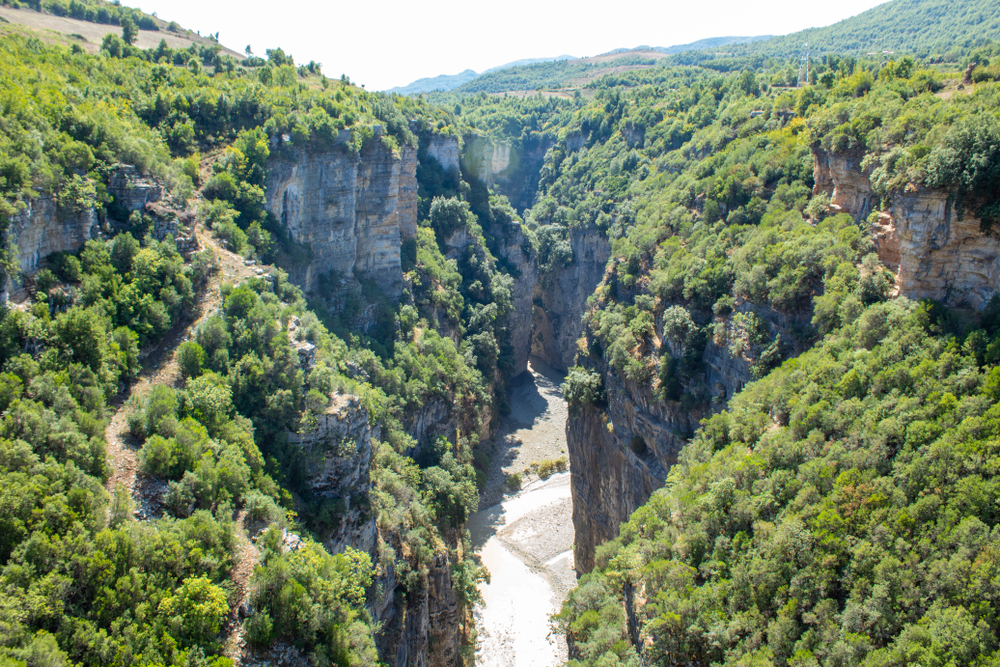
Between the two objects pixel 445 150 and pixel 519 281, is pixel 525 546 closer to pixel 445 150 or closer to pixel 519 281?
pixel 519 281

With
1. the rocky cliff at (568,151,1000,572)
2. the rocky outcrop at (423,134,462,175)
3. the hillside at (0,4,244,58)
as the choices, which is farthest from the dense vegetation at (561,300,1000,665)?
the hillside at (0,4,244,58)

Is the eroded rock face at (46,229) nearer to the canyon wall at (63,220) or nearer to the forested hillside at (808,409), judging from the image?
the canyon wall at (63,220)

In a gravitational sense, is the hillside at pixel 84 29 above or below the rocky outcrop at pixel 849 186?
above

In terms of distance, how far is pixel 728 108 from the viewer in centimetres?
5128

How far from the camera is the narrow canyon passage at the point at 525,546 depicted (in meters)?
36.1

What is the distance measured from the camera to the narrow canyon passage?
36.1m

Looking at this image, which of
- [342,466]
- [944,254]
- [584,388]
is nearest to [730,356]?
[944,254]

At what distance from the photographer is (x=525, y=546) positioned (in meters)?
44.1

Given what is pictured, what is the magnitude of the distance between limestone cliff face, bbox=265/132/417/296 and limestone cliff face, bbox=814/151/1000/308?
31.9m

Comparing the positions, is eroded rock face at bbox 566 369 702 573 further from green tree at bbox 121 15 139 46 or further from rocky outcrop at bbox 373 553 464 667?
green tree at bbox 121 15 139 46

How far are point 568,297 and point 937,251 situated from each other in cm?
5393

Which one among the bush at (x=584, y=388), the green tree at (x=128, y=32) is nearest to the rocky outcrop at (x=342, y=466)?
the bush at (x=584, y=388)

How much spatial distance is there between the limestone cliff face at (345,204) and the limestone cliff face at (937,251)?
105 feet

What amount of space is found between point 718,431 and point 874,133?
1388 cm
